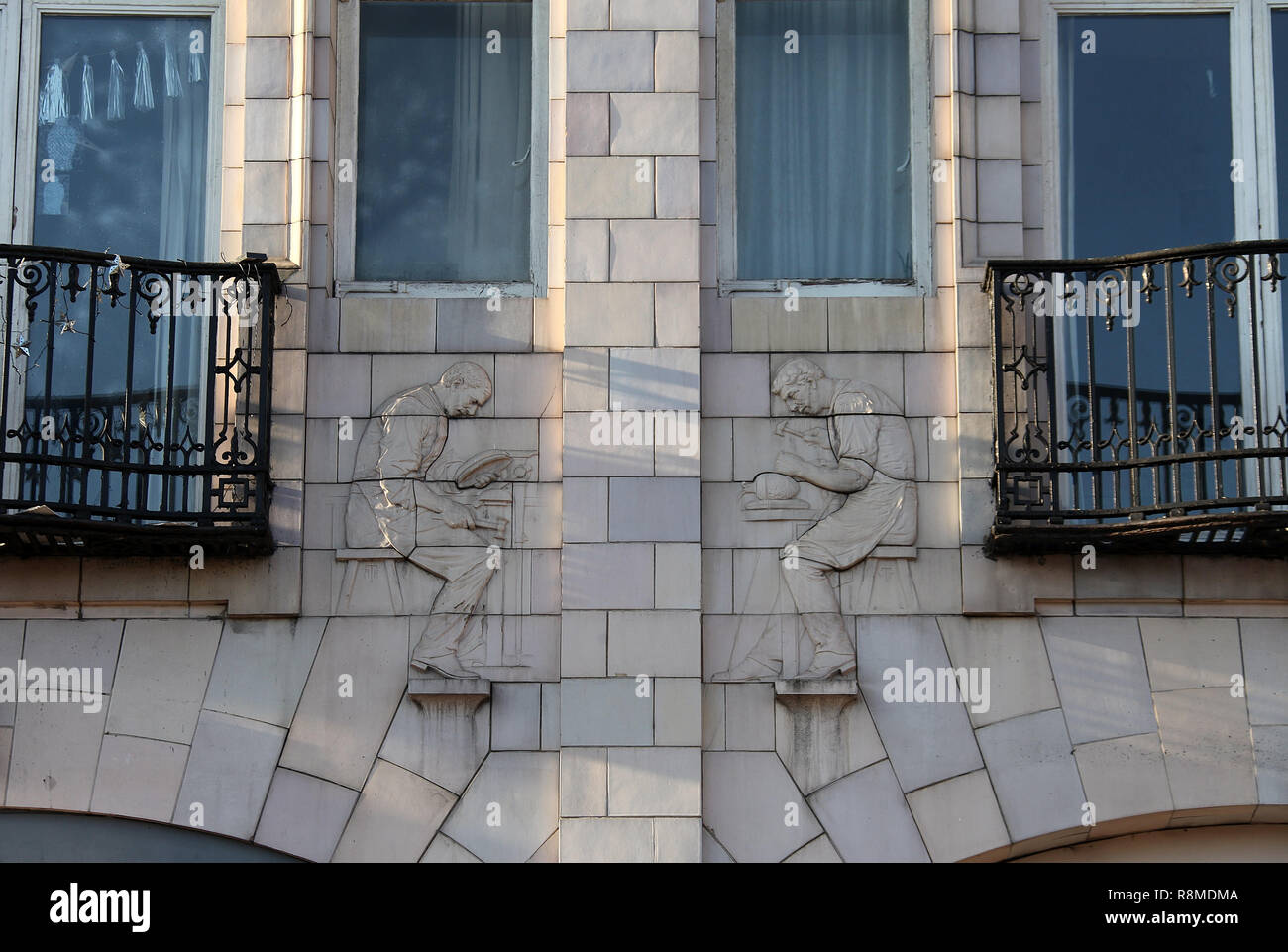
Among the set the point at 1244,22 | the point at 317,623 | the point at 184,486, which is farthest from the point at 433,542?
the point at 1244,22

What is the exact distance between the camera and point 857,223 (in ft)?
37.0

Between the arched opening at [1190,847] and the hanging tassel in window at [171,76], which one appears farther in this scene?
the hanging tassel in window at [171,76]

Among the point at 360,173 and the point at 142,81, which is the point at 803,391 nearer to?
the point at 360,173

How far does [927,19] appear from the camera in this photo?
37.3ft

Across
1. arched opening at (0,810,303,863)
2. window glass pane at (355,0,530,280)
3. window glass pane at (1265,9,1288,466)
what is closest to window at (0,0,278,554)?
window glass pane at (355,0,530,280)

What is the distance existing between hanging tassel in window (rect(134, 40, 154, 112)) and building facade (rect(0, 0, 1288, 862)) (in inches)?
15.2

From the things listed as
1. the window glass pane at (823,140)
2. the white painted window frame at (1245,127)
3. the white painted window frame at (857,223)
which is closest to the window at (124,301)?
the white painted window frame at (857,223)

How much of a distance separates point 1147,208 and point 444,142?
14.4ft

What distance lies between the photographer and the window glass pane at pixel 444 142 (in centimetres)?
1123

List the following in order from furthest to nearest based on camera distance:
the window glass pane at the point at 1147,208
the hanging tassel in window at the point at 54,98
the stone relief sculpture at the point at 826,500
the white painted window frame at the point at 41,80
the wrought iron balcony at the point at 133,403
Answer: the hanging tassel in window at the point at 54,98
the white painted window frame at the point at 41,80
the window glass pane at the point at 1147,208
the stone relief sculpture at the point at 826,500
the wrought iron balcony at the point at 133,403

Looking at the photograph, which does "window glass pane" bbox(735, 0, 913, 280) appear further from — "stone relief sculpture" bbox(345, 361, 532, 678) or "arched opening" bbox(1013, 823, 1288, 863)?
"arched opening" bbox(1013, 823, 1288, 863)

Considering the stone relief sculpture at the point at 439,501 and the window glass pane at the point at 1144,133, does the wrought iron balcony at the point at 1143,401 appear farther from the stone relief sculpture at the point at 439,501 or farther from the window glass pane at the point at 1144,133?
the stone relief sculpture at the point at 439,501

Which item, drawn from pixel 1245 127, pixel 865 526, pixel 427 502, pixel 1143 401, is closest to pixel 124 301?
pixel 427 502

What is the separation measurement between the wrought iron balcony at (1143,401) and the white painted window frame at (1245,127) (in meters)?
0.03
